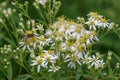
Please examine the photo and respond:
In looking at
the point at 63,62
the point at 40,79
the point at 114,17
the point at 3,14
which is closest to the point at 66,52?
the point at 63,62

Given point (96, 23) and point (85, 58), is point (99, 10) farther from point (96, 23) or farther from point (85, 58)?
point (85, 58)

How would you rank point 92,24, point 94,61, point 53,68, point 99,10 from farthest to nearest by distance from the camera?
point 99,10 → point 92,24 → point 94,61 → point 53,68

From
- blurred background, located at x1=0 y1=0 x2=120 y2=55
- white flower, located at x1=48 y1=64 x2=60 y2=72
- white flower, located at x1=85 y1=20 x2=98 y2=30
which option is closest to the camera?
white flower, located at x1=48 y1=64 x2=60 y2=72

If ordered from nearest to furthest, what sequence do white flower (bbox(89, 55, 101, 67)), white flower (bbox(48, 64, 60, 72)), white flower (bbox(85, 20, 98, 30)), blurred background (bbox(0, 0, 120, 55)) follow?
white flower (bbox(48, 64, 60, 72))
white flower (bbox(89, 55, 101, 67))
white flower (bbox(85, 20, 98, 30))
blurred background (bbox(0, 0, 120, 55))

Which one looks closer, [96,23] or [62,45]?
[62,45]

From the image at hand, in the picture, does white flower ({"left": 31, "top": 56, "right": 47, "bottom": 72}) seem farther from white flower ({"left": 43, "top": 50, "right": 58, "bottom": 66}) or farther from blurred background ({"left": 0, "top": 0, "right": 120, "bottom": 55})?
blurred background ({"left": 0, "top": 0, "right": 120, "bottom": 55})

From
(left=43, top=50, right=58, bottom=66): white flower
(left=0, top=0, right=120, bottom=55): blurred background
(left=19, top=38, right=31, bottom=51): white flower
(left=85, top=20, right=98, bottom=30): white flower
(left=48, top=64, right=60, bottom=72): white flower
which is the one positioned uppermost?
(left=0, top=0, right=120, bottom=55): blurred background

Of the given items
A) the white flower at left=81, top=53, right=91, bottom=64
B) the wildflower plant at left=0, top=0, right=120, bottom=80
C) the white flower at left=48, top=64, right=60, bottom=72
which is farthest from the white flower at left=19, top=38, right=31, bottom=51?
the white flower at left=81, top=53, right=91, bottom=64

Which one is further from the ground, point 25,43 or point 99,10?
point 99,10

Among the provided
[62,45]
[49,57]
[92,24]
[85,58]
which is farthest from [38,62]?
[92,24]

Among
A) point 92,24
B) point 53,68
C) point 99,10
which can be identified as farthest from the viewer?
point 99,10

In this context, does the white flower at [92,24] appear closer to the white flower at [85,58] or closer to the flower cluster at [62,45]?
the flower cluster at [62,45]

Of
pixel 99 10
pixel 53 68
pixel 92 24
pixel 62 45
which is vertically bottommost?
pixel 53 68
